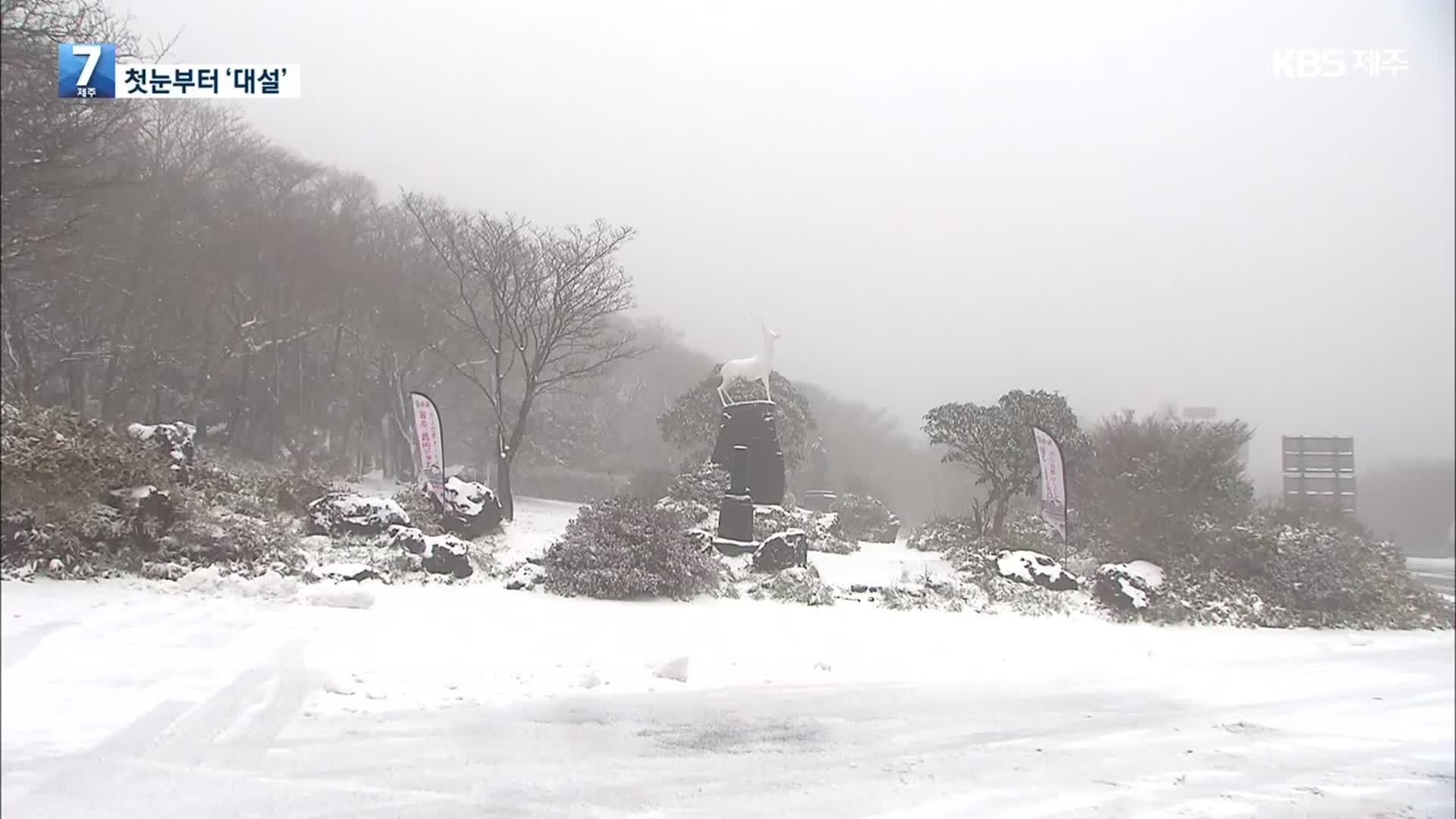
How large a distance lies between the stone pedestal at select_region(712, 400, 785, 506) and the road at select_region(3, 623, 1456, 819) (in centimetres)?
73

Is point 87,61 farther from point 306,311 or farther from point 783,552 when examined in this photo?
point 783,552

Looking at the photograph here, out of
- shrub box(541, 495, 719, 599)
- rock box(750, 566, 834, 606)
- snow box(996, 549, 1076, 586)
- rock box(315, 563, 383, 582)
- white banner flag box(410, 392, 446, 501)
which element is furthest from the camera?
snow box(996, 549, 1076, 586)

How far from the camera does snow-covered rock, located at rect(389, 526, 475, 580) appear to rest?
252 cm

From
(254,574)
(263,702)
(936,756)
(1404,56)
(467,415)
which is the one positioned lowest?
(936,756)

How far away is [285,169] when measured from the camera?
95.0 inches

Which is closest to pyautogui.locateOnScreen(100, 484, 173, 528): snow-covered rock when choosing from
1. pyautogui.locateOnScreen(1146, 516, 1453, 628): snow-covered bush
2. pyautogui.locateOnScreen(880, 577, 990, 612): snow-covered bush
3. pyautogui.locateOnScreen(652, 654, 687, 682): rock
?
pyautogui.locateOnScreen(652, 654, 687, 682): rock

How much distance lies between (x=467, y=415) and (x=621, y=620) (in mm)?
887

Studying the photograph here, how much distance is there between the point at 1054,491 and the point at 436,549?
96.9 inches

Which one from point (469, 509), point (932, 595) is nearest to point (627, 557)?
point (469, 509)

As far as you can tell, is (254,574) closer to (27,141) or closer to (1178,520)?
(27,141)

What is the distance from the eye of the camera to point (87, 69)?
6.75 ft

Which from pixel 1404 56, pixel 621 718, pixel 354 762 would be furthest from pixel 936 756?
pixel 1404 56

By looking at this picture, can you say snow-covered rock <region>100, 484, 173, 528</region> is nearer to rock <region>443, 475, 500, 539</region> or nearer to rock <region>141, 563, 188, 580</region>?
rock <region>141, 563, 188, 580</region>

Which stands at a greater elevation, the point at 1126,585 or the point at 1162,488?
the point at 1162,488
